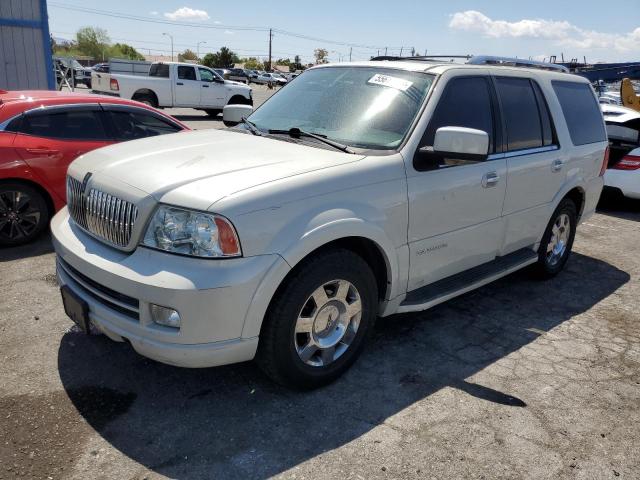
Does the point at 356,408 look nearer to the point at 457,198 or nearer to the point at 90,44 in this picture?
the point at 457,198

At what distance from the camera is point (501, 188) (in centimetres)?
415

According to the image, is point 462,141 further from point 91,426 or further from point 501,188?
point 91,426

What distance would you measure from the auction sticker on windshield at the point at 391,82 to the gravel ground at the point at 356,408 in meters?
1.79

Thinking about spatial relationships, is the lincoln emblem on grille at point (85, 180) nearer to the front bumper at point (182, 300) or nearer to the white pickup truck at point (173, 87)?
the front bumper at point (182, 300)

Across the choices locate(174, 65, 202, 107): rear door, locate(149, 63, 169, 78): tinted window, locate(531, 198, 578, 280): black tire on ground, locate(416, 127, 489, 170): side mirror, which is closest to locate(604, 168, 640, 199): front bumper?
locate(531, 198, 578, 280): black tire on ground

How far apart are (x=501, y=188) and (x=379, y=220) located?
1.38 m

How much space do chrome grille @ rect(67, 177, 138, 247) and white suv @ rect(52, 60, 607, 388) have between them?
11mm

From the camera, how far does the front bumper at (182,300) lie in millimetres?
2629

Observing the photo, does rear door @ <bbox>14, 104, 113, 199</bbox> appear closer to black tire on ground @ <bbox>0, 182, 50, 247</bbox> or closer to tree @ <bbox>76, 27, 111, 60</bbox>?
black tire on ground @ <bbox>0, 182, 50, 247</bbox>

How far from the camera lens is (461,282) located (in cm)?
402

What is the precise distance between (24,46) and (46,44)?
1.46 ft

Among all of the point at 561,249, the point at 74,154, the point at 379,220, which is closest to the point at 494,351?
the point at 379,220

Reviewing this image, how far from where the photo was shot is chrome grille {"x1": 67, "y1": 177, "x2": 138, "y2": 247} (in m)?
2.90

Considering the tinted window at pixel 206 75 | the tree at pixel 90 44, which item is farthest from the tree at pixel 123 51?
the tinted window at pixel 206 75
